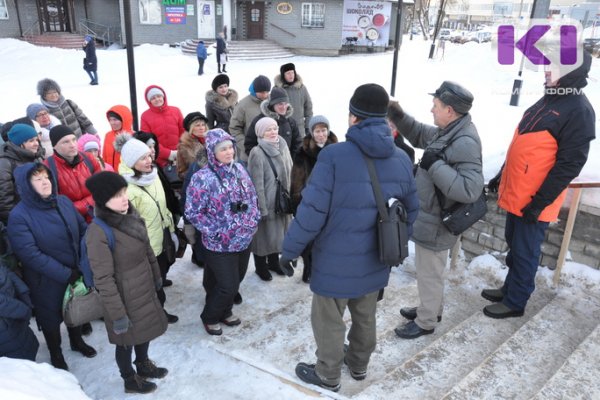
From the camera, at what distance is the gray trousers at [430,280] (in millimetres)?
3803

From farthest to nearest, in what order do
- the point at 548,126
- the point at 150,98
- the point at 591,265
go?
the point at 150,98 → the point at 591,265 → the point at 548,126

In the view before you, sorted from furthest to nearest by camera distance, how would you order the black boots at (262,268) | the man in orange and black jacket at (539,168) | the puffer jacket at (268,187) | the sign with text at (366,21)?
1. the sign with text at (366,21)
2. the black boots at (262,268)
3. the puffer jacket at (268,187)
4. the man in orange and black jacket at (539,168)

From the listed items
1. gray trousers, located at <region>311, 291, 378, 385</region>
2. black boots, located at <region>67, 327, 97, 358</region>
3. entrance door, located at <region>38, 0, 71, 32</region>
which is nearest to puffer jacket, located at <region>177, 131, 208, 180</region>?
black boots, located at <region>67, 327, 97, 358</region>

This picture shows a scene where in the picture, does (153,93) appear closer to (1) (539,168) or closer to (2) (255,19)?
(1) (539,168)

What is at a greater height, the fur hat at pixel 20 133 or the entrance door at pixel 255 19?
the entrance door at pixel 255 19

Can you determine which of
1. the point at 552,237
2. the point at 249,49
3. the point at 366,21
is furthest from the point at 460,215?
the point at 366,21

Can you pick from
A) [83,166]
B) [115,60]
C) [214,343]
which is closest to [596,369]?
[214,343]

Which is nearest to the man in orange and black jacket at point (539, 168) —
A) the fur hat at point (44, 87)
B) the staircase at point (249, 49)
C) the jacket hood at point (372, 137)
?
the jacket hood at point (372, 137)

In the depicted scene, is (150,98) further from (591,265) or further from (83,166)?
(591,265)

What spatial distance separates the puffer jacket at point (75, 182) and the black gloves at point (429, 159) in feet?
9.20

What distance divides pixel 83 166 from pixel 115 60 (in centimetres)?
1941

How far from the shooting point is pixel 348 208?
2.84 metres

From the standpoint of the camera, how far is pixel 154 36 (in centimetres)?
2712

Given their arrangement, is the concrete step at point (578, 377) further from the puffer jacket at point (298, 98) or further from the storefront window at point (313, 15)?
the storefront window at point (313, 15)
